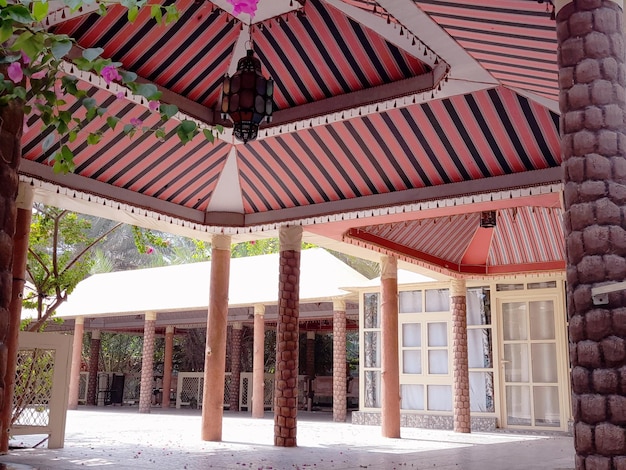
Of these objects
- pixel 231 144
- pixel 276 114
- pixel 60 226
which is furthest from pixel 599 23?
pixel 60 226

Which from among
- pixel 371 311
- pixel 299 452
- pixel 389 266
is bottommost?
pixel 299 452

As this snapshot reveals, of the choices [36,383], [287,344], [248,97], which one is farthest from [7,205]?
[287,344]

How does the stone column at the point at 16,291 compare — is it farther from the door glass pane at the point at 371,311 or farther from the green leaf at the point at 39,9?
the door glass pane at the point at 371,311

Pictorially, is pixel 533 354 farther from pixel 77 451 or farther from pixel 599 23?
pixel 599 23

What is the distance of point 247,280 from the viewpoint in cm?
1833

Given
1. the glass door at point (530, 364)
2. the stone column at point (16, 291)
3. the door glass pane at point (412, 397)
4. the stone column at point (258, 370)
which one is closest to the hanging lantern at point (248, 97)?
the stone column at point (16, 291)

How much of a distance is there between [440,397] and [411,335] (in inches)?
58.8

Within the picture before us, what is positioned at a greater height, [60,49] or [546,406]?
[60,49]

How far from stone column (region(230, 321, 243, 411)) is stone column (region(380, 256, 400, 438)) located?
10.1 m

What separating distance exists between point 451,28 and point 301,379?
61.9ft

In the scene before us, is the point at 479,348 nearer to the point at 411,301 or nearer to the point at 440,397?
the point at 440,397

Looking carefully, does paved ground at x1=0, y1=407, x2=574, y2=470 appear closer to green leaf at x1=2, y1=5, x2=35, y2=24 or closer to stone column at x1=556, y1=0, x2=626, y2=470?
stone column at x1=556, y1=0, x2=626, y2=470

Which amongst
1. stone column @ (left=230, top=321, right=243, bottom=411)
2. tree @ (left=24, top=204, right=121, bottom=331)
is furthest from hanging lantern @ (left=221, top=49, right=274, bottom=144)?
stone column @ (left=230, top=321, right=243, bottom=411)

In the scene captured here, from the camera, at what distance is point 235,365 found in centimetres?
2039
